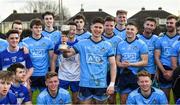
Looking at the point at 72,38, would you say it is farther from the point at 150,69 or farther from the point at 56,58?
the point at 150,69

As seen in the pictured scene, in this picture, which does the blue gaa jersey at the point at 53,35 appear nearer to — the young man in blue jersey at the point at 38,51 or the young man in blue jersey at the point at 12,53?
the young man in blue jersey at the point at 38,51

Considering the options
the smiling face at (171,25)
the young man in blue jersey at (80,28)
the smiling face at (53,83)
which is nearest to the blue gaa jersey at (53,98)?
the smiling face at (53,83)

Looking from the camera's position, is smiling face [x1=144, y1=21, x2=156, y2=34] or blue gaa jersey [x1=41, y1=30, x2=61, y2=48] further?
blue gaa jersey [x1=41, y1=30, x2=61, y2=48]

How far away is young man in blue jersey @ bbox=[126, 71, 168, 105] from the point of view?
7.14 m

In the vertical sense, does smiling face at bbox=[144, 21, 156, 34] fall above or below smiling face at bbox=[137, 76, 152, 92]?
above

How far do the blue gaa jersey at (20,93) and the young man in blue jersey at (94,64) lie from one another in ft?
3.32

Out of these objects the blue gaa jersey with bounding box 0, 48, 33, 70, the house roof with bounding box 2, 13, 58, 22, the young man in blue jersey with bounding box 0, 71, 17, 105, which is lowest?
the young man in blue jersey with bounding box 0, 71, 17, 105

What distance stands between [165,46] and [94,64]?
7.01ft

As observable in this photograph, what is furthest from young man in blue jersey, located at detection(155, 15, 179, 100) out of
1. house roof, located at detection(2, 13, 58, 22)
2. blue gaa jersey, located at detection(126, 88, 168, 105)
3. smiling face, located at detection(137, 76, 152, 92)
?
house roof, located at detection(2, 13, 58, 22)

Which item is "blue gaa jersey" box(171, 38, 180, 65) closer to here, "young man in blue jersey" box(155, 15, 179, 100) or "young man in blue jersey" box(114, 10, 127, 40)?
"young man in blue jersey" box(155, 15, 179, 100)

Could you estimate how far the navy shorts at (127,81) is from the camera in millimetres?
8766

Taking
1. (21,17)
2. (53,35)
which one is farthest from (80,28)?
(21,17)

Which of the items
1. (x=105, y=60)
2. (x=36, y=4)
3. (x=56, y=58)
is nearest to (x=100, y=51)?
(x=105, y=60)

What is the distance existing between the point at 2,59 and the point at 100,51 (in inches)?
81.1
